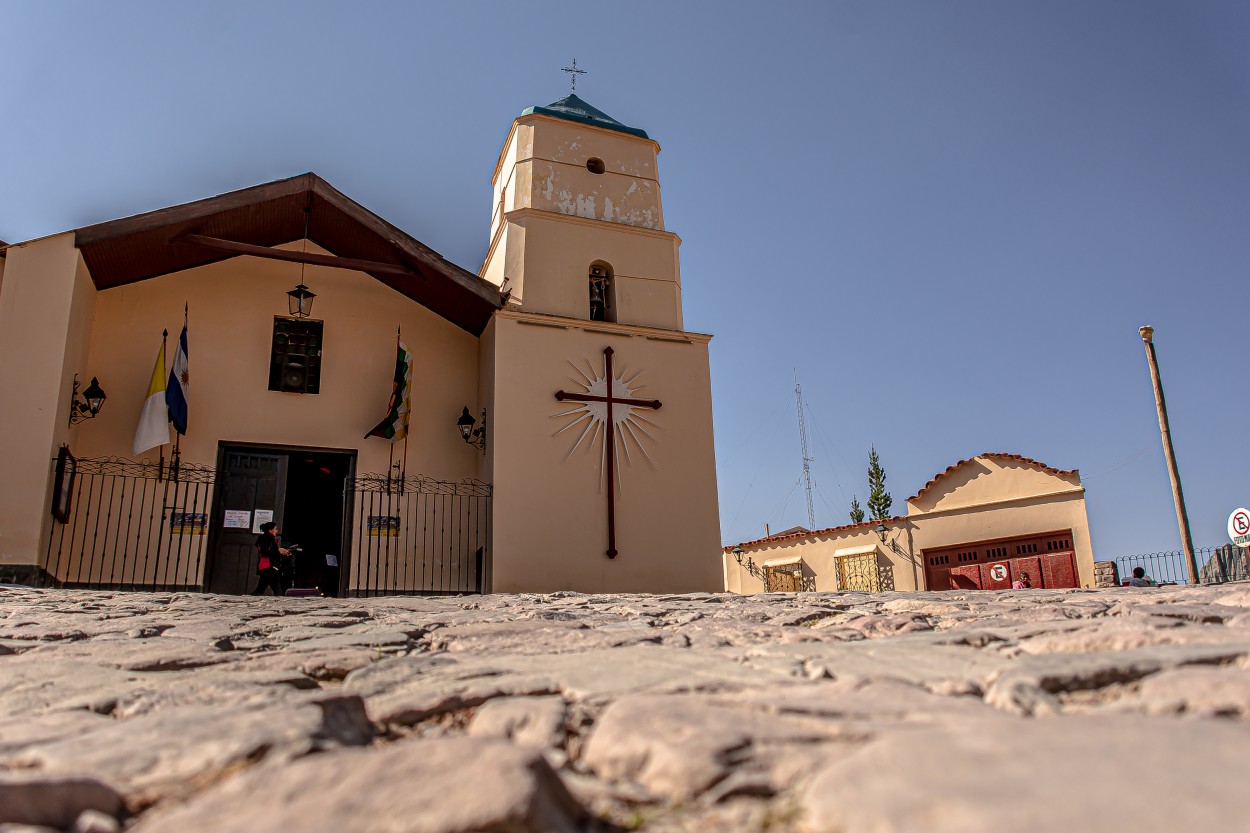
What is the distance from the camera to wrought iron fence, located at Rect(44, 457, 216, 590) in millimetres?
10422

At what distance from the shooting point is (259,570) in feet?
33.9

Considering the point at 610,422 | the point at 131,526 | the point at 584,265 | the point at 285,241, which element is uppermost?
the point at 285,241

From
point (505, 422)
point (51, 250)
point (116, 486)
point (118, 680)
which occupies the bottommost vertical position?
point (118, 680)

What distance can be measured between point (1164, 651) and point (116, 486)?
437 inches

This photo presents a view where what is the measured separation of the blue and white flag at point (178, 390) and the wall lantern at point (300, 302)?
1379 millimetres

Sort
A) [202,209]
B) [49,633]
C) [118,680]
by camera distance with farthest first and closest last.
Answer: [202,209] < [49,633] < [118,680]

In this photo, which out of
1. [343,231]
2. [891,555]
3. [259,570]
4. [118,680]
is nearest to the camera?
[118,680]

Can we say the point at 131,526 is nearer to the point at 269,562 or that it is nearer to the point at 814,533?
the point at 269,562

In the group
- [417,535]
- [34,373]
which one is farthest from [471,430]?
[34,373]

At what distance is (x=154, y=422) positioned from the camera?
1078cm

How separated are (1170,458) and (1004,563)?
4193 mm

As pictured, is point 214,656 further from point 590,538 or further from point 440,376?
point 440,376

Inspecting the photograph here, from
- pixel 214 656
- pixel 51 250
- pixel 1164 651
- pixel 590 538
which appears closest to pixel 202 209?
pixel 51 250

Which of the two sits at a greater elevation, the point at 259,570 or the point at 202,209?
the point at 202,209
